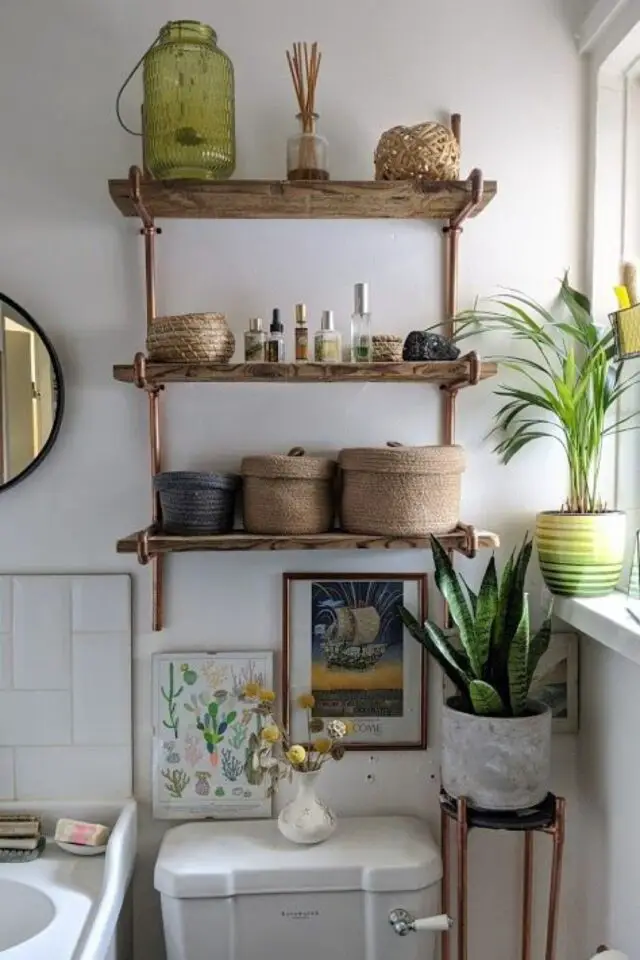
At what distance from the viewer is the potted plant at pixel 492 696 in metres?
1.44

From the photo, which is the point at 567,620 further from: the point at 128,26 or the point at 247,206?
the point at 128,26

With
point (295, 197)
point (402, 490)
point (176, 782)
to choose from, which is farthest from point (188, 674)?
point (295, 197)

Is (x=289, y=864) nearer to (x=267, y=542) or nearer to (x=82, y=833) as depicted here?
(x=82, y=833)

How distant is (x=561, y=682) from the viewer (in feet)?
5.53

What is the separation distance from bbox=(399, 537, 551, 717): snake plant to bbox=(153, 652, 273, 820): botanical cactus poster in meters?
0.36

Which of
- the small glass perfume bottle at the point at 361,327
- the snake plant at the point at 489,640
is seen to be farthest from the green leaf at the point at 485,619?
the small glass perfume bottle at the point at 361,327

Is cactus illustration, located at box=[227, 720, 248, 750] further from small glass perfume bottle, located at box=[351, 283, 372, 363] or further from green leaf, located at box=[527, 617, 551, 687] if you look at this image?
small glass perfume bottle, located at box=[351, 283, 372, 363]

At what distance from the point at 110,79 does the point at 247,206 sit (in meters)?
0.37

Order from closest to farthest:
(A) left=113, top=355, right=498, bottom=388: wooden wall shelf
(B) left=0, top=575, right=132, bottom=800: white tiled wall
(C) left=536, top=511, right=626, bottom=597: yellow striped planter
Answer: (A) left=113, top=355, right=498, bottom=388: wooden wall shelf
(C) left=536, top=511, right=626, bottom=597: yellow striped planter
(B) left=0, top=575, right=132, bottom=800: white tiled wall

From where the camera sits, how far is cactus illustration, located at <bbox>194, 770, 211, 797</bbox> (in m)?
1.65

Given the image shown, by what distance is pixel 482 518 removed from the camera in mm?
1682

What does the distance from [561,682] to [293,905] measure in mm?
640

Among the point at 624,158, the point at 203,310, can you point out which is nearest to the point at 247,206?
the point at 203,310

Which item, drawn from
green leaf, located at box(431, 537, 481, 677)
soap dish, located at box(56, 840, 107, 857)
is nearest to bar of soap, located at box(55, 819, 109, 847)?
soap dish, located at box(56, 840, 107, 857)
